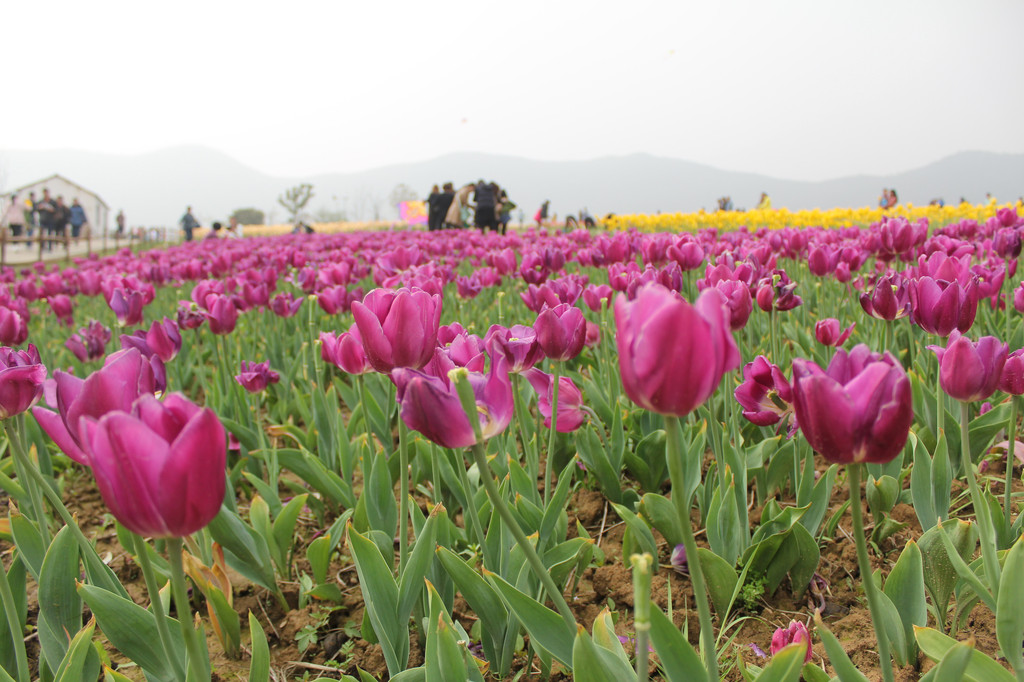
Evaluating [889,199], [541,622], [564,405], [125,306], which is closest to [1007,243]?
[564,405]

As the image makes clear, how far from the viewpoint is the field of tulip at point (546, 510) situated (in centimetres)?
79

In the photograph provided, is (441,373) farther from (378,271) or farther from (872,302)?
(378,271)

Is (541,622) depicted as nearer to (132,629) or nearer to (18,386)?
(132,629)

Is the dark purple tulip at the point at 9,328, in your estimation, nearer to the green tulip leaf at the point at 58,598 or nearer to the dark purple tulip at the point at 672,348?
the green tulip leaf at the point at 58,598

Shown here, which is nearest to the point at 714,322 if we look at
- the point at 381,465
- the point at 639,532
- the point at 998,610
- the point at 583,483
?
the point at 998,610

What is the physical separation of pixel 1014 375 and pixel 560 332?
981mm

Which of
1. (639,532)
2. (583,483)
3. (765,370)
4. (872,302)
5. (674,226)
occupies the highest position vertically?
(674,226)

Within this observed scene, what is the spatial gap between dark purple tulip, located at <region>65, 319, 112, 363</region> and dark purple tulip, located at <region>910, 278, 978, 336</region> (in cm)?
345

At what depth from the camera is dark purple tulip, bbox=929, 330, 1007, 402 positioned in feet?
4.07

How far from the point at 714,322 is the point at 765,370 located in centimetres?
100

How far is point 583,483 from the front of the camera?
2.66m

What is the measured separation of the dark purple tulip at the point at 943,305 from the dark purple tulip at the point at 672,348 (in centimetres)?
124

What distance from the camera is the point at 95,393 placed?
0.90m

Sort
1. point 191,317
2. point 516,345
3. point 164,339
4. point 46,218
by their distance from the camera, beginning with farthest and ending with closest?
point 46,218 < point 191,317 < point 164,339 < point 516,345
